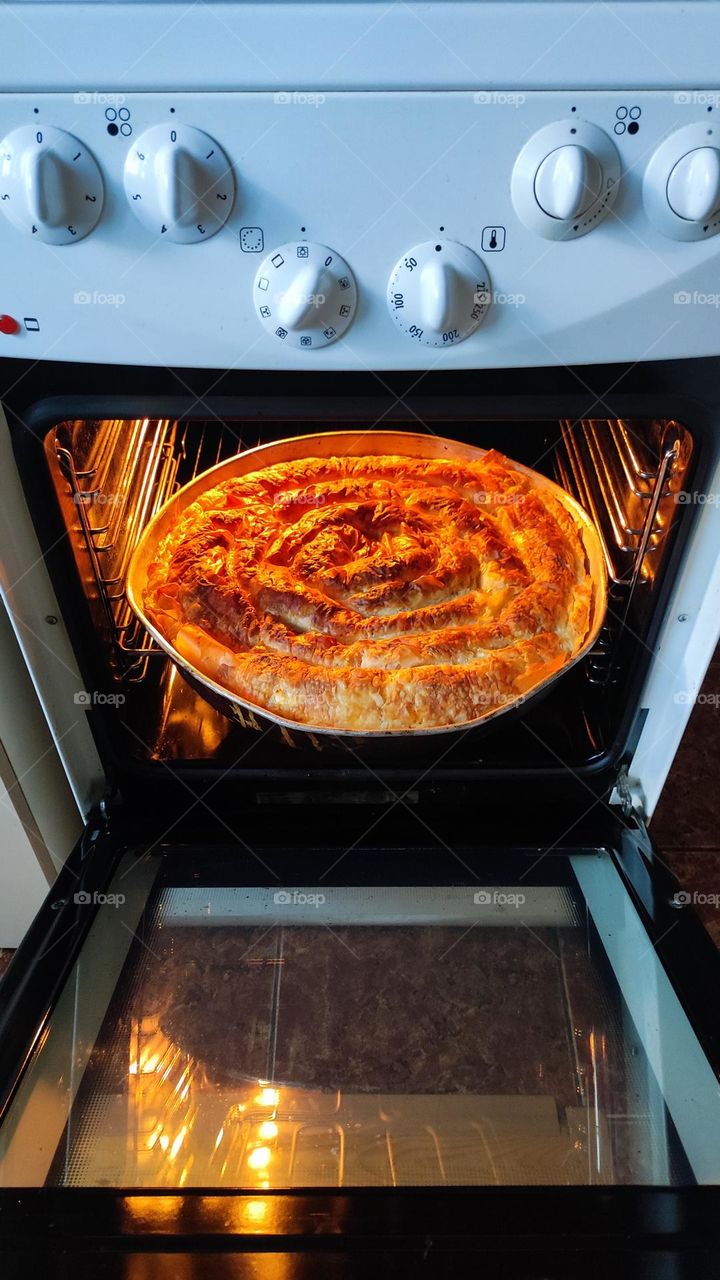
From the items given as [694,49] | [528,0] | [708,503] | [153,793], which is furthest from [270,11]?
[153,793]

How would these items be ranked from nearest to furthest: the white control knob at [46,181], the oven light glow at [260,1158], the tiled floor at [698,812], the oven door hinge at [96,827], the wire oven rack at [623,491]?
the white control knob at [46,181]
the oven light glow at [260,1158]
the wire oven rack at [623,491]
the oven door hinge at [96,827]
the tiled floor at [698,812]

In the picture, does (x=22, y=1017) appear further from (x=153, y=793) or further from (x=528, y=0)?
(x=528, y=0)

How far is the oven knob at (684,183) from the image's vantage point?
2.03ft

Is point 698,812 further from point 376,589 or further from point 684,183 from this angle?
point 684,183

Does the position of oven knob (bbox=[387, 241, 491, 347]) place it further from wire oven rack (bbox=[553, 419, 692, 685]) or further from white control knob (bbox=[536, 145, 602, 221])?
wire oven rack (bbox=[553, 419, 692, 685])

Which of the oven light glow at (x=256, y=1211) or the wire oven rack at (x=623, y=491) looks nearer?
the oven light glow at (x=256, y=1211)

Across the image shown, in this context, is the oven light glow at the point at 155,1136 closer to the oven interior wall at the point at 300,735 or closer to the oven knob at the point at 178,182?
the oven interior wall at the point at 300,735

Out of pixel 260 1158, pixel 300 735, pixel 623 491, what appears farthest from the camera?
pixel 623 491

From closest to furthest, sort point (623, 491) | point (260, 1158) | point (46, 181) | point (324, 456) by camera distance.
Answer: point (46, 181), point (260, 1158), point (623, 491), point (324, 456)

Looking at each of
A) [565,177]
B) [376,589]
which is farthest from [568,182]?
[376,589]

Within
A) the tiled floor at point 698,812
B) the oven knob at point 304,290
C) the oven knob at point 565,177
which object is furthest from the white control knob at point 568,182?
the tiled floor at point 698,812

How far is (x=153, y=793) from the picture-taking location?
110cm

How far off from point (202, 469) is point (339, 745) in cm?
60

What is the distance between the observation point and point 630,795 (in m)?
1.09
